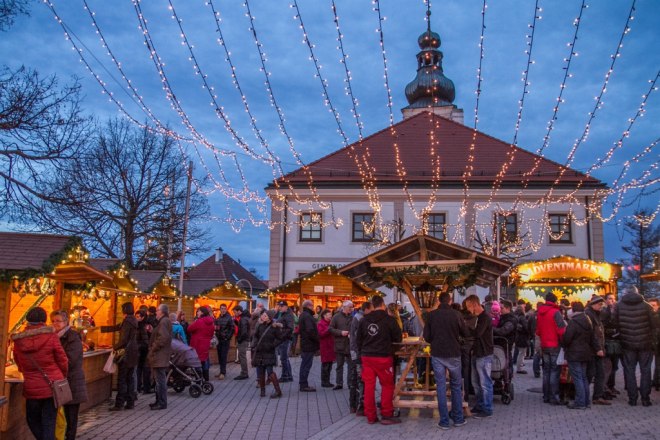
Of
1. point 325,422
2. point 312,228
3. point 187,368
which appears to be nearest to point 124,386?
point 187,368

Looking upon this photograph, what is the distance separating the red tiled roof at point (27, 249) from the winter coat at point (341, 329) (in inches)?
233

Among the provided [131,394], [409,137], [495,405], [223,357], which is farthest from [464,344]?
[409,137]

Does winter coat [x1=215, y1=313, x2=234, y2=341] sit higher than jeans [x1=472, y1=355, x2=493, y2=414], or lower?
higher

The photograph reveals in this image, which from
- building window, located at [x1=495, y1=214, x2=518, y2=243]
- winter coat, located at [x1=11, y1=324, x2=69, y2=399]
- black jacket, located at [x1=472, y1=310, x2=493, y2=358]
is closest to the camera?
winter coat, located at [x1=11, y1=324, x2=69, y2=399]

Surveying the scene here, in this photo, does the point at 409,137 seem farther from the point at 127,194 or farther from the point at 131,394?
the point at 131,394

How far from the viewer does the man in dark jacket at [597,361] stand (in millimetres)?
10812

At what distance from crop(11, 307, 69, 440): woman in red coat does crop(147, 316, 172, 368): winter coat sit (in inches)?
157

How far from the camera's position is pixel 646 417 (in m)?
9.64

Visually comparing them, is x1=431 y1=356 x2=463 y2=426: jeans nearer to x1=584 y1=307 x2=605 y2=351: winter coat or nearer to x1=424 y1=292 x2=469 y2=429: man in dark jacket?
x1=424 y1=292 x2=469 y2=429: man in dark jacket

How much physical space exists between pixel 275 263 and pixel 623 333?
77.0 feet

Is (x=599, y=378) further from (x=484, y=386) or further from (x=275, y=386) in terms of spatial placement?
(x=275, y=386)

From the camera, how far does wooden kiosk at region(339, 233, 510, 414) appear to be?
10633 millimetres

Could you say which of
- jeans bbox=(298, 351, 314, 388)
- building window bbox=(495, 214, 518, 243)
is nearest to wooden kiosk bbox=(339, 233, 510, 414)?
jeans bbox=(298, 351, 314, 388)

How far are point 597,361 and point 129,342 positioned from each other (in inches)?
310
